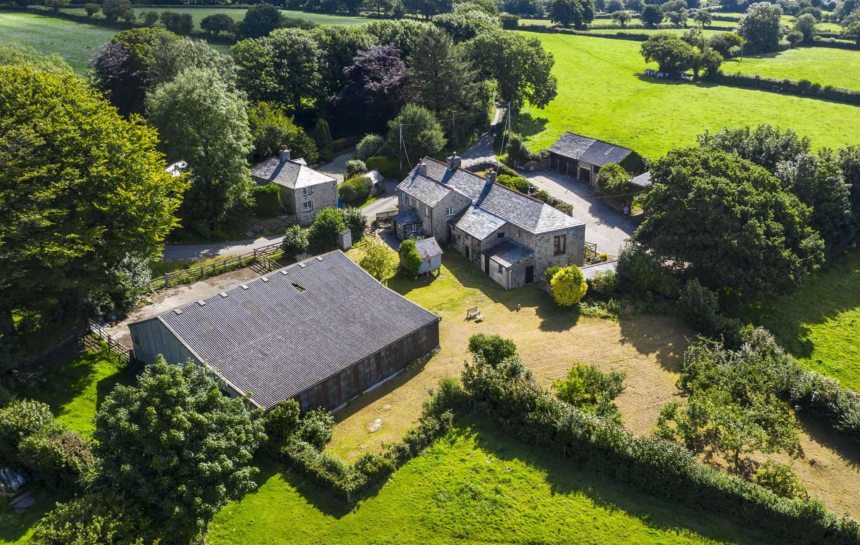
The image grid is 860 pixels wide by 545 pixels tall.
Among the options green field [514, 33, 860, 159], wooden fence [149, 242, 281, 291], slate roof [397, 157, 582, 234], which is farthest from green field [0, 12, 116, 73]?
green field [514, 33, 860, 159]

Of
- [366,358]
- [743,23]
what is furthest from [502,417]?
[743,23]

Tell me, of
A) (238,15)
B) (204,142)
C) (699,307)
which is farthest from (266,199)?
(238,15)

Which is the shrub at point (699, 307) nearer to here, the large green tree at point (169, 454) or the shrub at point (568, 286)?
the shrub at point (568, 286)

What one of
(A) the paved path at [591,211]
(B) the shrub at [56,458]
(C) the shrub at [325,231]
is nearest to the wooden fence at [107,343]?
(B) the shrub at [56,458]

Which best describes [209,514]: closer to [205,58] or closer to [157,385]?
[157,385]

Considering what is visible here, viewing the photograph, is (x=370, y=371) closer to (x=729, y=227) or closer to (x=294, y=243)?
(x=294, y=243)
